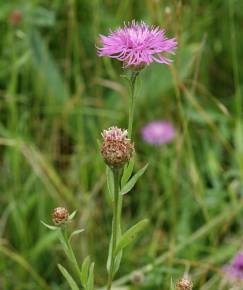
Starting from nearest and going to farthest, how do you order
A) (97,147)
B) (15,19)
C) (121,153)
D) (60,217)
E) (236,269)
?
1. (121,153)
2. (60,217)
3. (236,269)
4. (15,19)
5. (97,147)

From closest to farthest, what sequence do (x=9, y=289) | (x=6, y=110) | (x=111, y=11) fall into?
(x=9, y=289), (x=6, y=110), (x=111, y=11)

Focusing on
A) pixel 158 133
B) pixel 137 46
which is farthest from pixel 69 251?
pixel 158 133

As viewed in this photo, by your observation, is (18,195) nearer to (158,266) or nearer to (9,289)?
(9,289)

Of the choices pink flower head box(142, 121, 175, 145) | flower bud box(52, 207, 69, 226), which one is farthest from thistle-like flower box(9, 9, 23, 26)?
flower bud box(52, 207, 69, 226)

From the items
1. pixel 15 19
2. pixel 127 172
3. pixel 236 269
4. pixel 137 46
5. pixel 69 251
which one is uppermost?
pixel 15 19

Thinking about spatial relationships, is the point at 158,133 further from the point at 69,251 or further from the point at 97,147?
the point at 69,251

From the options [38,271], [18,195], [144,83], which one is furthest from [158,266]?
[144,83]

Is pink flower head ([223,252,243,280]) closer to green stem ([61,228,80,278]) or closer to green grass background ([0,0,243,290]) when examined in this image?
green grass background ([0,0,243,290])
